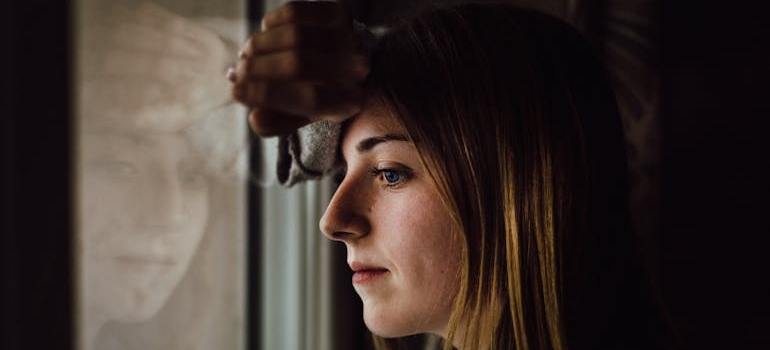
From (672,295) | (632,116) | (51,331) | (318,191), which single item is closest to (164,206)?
(318,191)

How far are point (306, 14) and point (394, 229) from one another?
284mm

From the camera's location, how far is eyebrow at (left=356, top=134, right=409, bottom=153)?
0.80m

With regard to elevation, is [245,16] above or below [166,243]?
above

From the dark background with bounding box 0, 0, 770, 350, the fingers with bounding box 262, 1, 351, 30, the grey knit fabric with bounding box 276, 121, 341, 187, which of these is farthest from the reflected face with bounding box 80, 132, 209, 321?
the dark background with bounding box 0, 0, 770, 350

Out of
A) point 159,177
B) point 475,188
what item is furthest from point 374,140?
point 159,177

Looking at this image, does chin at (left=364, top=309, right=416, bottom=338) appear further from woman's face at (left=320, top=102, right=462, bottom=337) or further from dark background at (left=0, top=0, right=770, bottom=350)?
dark background at (left=0, top=0, right=770, bottom=350)

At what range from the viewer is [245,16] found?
3.60 feet

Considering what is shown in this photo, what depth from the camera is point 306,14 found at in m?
0.64

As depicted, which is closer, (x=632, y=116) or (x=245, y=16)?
(x=245, y=16)

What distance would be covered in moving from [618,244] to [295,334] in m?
0.60

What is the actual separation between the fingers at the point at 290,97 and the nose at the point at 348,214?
162 millimetres

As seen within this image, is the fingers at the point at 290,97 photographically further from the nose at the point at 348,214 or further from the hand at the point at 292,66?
the nose at the point at 348,214

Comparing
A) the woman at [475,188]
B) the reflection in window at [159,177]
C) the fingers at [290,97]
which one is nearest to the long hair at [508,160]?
the woman at [475,188]

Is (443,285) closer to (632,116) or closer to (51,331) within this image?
(51,331)
